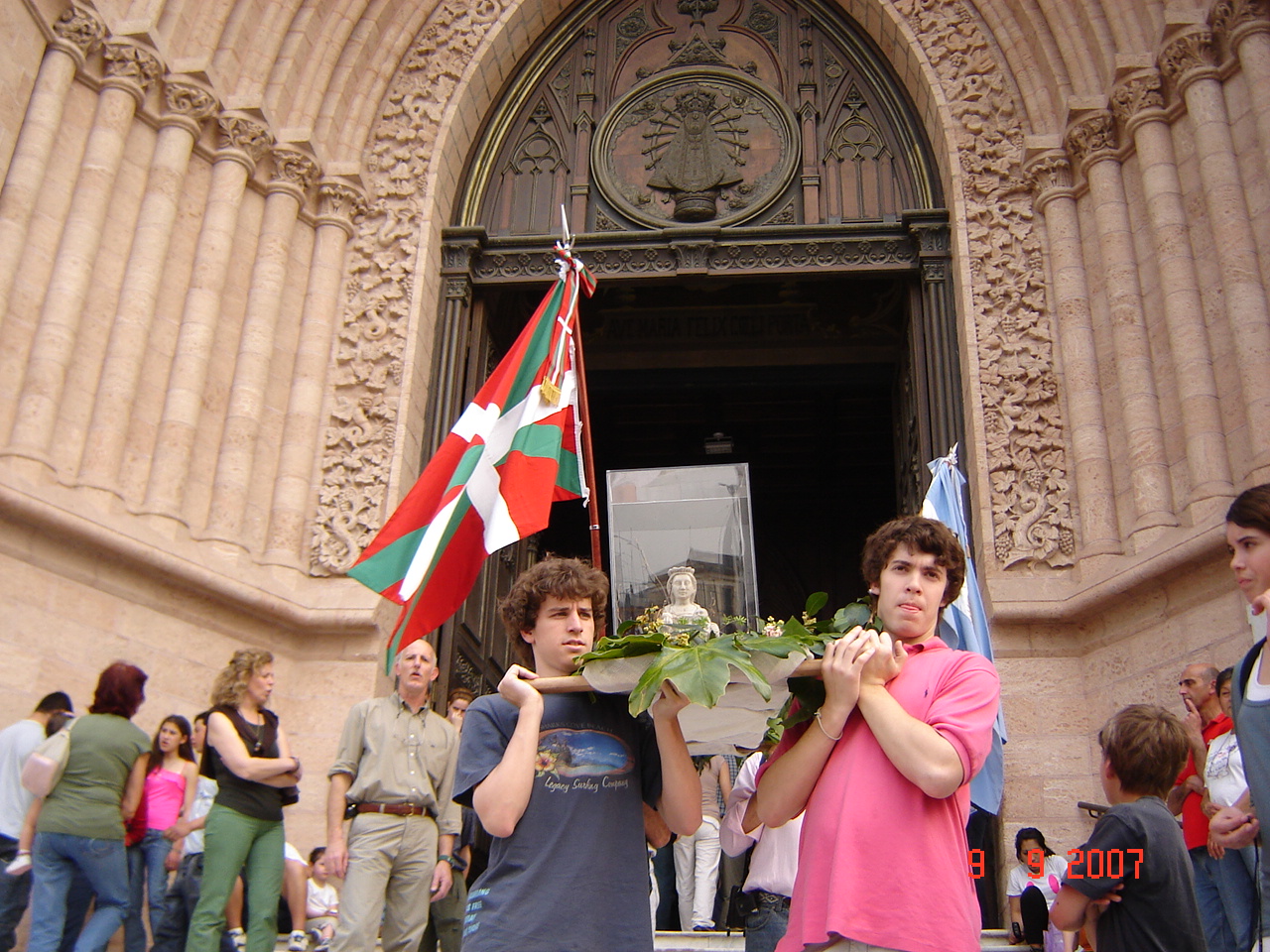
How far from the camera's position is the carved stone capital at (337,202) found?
34.0 ft

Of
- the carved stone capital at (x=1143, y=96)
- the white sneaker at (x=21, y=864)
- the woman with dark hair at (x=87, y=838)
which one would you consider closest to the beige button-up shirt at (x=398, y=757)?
the woman with dark hair at (x=87, y=838)

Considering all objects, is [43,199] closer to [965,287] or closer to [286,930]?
[286,930]

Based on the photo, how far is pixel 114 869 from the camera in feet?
18.7

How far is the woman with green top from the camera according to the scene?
18.1 feet

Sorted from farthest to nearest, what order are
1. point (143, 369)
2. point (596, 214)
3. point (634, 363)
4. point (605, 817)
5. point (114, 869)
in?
point (634, 363)
point (596, 214)
point (143, 369)
point (114, 869)
point (605, 817)

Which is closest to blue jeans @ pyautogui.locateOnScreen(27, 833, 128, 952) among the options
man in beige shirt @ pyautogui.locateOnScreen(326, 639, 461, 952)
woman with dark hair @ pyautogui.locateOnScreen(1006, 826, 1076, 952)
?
man in beige shirt @ pyautogui.locateOnScreen(326, 639, 461, 952)

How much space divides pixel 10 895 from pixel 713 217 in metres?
7.71

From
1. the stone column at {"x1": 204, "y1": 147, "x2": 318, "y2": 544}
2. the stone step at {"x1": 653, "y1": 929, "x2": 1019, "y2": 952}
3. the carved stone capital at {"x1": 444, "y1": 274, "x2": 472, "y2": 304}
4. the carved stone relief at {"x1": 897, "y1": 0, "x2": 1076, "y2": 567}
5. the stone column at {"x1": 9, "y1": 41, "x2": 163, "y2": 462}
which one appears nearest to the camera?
the stone step at {"x1": 653, "y1": 929, "x2": 1019, "y2": 952}

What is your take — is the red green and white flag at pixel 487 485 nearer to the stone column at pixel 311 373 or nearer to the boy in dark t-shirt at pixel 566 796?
the stone column at pixel 311 373

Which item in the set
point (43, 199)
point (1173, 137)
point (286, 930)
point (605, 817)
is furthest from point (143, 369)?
point (1173, 137)

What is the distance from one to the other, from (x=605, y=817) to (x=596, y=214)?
8779 millimetres

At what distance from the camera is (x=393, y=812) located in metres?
5.88

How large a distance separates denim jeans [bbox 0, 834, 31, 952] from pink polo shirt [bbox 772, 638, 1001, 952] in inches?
188

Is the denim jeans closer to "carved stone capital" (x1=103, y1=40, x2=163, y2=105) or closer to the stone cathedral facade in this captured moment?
the stone cathedral facade
